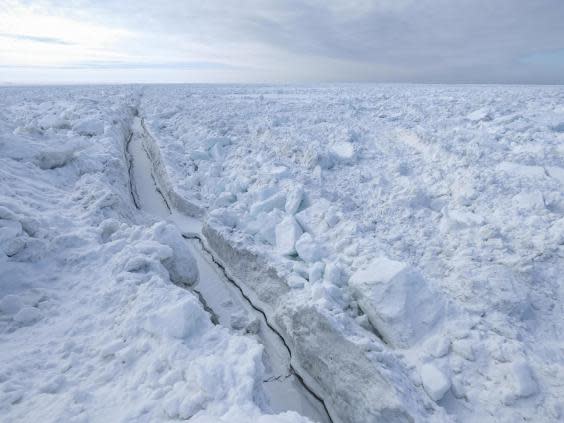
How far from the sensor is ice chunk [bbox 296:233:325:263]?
4.04 m

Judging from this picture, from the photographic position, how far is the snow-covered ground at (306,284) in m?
2.21

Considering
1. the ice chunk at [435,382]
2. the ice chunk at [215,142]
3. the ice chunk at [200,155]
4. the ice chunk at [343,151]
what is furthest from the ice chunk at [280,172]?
the ice chunk at [435,382]

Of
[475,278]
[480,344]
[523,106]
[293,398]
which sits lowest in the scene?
[293,398]

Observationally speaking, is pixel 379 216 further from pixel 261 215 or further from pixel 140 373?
pixel 140 373

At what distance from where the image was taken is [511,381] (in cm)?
262

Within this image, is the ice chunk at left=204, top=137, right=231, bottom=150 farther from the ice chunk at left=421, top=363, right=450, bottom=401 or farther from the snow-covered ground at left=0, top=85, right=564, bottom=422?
the ice chunk at left=421, top=363, right=450, bottom=401

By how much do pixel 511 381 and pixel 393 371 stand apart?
0.82 metres

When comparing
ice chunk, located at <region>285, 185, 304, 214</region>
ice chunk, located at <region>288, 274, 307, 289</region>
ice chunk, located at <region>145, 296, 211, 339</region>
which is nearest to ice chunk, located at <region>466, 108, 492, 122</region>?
ice chunk, located at <region>285, 185, 304, 214</region>

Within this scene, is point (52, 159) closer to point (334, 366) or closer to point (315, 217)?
point (315, 217)

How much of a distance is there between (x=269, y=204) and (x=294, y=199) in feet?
1.23

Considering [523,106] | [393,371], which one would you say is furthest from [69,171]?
[523,106]

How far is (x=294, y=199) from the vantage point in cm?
499

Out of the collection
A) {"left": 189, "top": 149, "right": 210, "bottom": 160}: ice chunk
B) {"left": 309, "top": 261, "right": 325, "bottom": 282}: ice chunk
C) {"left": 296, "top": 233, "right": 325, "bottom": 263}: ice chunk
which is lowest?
{"left": 309, "top": 261, "right": 325, "bottom": 282}: ice chunk

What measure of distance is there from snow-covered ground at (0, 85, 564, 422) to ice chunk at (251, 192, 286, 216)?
0.02 m
